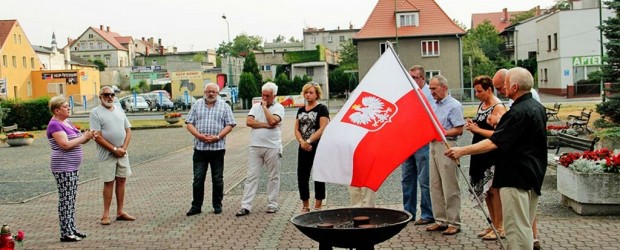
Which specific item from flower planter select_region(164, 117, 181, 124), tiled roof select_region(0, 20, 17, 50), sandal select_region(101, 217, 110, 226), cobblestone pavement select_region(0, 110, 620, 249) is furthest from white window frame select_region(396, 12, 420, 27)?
sandal select_region(101, 217, 110, 226)

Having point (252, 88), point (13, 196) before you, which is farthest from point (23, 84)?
point (13, 196)

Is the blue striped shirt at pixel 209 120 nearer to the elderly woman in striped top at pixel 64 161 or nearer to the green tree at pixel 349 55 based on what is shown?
the elderly woman in striped top at pixel 64 161

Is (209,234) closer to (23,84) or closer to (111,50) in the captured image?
(23,84)

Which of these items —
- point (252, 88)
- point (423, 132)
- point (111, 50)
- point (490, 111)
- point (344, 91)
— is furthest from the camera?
point (111, 50)

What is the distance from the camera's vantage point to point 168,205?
11.4 metres

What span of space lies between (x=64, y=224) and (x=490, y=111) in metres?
5.05

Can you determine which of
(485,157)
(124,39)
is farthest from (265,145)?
(124,39)

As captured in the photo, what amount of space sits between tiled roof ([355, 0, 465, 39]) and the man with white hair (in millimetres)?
49748

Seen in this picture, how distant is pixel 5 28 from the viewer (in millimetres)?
75312

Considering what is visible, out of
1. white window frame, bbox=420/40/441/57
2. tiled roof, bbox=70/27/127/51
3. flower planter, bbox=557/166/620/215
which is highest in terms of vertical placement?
tiled roof, bbox=70/27/127/51

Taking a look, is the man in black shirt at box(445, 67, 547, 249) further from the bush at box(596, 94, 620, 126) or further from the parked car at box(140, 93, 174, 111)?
the parked car at box(140, 93, 174, 111)

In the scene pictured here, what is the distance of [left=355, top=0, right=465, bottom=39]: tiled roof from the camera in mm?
59000

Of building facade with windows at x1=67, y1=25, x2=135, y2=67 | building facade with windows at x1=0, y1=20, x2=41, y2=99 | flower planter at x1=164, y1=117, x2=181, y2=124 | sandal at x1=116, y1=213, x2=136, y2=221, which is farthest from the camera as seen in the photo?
building facade with windows at x1=67, y1=25, x2=135, y2=67

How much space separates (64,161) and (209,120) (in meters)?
2.24
